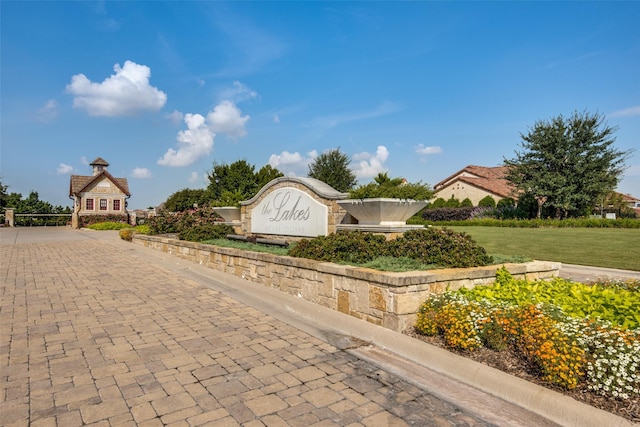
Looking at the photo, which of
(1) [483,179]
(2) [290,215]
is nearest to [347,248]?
(2) [290,215]

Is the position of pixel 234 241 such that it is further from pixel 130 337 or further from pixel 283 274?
pixel 130 337

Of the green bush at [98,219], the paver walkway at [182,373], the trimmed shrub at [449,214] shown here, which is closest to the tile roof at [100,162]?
the green bush at [98,219]

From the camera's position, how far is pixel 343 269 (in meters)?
5.79

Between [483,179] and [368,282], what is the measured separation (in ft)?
126

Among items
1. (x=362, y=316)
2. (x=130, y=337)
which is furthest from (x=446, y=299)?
(x=130, y=337)

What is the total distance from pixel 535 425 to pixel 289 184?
777 cm

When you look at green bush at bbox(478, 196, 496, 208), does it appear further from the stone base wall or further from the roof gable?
the stone base wall

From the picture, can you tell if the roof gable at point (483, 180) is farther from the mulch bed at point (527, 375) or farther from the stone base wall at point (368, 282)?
the mulch bed at point (527, 375)

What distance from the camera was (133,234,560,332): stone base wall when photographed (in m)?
4.95

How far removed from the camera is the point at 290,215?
992cm

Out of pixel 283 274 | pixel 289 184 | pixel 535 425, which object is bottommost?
pixel 535 425

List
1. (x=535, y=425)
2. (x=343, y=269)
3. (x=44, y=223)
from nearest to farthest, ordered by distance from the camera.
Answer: (x=535, y=425) < (x=343, y=269) < (x=44, y=223)

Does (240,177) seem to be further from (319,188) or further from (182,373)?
(182,373)

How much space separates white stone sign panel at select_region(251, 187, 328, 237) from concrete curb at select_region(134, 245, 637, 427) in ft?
6.84
